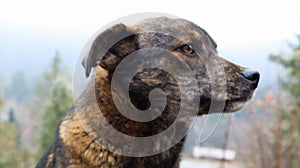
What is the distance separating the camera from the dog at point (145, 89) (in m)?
3.24

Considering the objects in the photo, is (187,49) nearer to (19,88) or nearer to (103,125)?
(103,125)

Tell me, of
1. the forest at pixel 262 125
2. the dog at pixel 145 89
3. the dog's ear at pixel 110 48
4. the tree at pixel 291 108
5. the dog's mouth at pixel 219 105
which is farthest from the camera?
the tree at pixel 291 108

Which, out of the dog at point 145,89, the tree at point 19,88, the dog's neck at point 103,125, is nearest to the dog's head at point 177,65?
the dog at point 145,89

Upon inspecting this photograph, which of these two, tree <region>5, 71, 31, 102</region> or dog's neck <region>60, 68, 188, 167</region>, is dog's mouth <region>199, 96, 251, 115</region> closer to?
dog's neck <region>60, 68, 188, 167</region>

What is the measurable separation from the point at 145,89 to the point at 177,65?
10.6 inches

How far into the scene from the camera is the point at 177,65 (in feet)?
10.8

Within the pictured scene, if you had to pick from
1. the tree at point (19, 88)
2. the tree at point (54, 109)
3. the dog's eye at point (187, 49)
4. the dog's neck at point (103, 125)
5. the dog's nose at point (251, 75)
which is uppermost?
the dog's eye at point (187, 49)

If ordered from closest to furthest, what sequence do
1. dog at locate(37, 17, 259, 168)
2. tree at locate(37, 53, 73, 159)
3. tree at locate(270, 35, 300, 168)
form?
1. dog at locate(37, 17, 259, 168)
2. tree at locate(270, 35, 300, 168)
3. tree at locate(37, 53, 73, 159)

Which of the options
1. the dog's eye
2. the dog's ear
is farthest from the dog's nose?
the dog's ear

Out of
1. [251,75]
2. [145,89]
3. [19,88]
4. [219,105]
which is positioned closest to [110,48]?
[145,89]

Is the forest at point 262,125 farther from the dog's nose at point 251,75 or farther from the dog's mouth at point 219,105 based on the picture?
the dog's nose at point 251,75

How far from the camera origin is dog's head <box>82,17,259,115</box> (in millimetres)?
3299

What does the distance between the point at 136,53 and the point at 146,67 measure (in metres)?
0.13

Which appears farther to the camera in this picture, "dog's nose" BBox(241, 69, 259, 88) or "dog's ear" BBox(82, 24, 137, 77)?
"dog's nose" BBox(241, 69, 259, 88)
